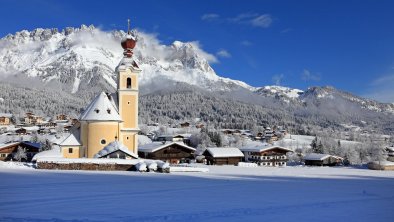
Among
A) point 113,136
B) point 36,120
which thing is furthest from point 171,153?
point 36,120

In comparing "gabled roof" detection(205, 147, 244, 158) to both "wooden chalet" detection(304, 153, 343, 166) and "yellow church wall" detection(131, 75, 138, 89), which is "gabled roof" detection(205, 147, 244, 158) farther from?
"yellow church wall" detection(131, 75, 138, 89)

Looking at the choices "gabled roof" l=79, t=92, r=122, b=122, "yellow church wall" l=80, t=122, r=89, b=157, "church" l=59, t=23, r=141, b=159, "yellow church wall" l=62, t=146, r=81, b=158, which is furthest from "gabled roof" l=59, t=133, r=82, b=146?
"gabled roof" l=79, t=92, r=122, b=122

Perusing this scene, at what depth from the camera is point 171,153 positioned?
2494 inches

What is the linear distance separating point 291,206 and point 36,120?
6387 inches

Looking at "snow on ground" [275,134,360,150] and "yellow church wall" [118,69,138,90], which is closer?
"yellow church wall" [118,69,138,90]

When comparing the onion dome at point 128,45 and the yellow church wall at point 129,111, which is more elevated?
the onion dome at point 128,45

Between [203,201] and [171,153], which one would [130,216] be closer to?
[203,201]

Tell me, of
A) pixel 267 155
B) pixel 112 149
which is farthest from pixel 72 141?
pixel 267 155

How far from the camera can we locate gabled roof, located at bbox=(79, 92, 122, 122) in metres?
43.0

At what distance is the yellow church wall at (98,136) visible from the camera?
1676 inches

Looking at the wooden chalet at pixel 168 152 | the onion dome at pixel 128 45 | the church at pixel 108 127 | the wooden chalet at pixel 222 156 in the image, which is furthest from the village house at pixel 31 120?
the church at pixel 108 127

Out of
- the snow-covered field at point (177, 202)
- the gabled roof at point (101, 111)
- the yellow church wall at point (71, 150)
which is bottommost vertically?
the snow-covered field at point (177, 202)

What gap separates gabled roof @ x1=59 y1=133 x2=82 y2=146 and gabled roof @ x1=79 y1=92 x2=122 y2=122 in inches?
79.8

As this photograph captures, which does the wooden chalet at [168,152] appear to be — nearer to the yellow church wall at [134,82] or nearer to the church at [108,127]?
the church at [108,127]
